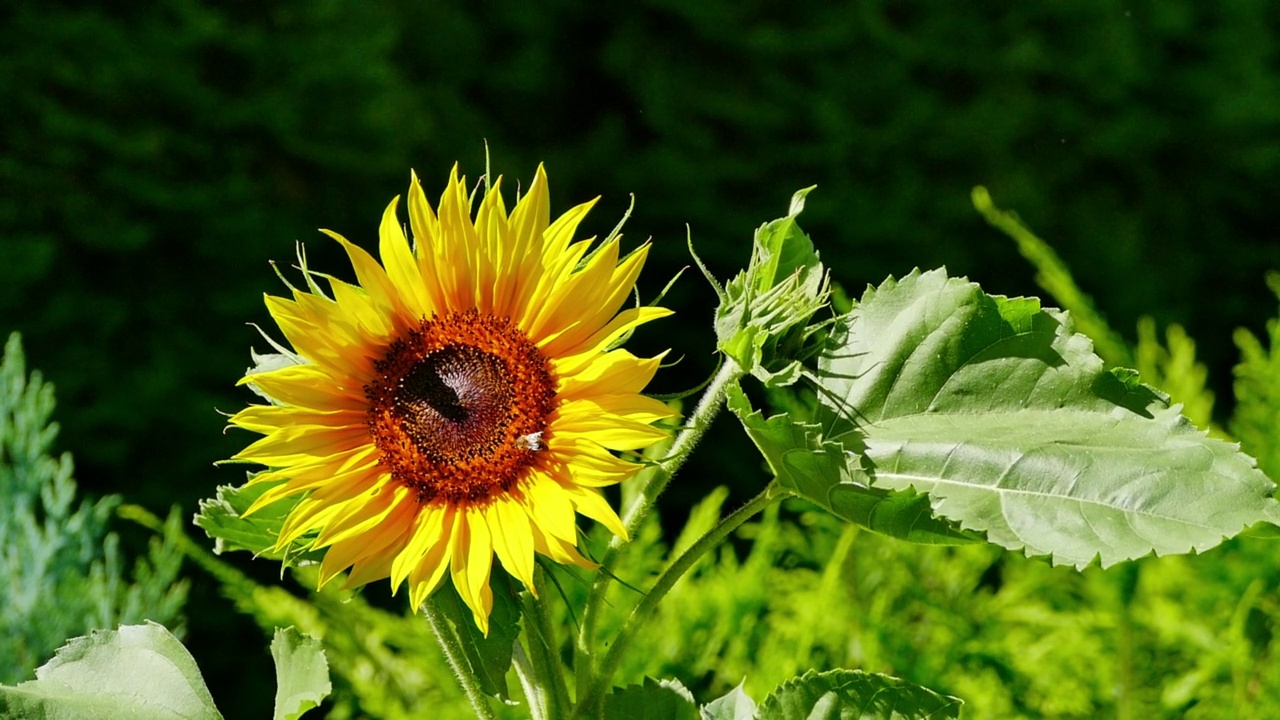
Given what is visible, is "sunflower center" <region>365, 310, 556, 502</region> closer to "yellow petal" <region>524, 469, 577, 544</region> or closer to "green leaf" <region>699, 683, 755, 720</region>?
"yellow petal" <region>524, 469, 577, 544</region>

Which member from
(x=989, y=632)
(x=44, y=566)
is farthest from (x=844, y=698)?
(x=44, y=566)

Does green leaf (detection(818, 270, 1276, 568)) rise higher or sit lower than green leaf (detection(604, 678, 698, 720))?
higher

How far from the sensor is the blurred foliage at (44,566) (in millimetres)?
1110

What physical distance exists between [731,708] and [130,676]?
0.78ft

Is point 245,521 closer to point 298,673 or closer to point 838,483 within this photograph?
point 298,673

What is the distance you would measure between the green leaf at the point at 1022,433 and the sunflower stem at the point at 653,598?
0.16 ft

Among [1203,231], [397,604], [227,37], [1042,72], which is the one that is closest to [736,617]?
[397,604]

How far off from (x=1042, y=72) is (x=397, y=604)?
4.67ft

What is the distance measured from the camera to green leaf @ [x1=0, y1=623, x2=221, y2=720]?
0.50 m

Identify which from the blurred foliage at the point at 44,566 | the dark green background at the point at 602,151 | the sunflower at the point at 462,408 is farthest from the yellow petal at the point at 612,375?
the dark green background at the point at 602,151

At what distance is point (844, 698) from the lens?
0.51 metres

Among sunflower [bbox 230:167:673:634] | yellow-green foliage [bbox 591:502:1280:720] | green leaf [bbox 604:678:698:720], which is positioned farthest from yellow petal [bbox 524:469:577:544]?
yellow-green foliage [bbox 591:502:1280:720]

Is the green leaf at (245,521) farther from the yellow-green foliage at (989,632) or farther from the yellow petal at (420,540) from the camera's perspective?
the yellow-green foliage at (989,632)

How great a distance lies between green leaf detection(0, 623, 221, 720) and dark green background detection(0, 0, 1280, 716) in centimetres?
128
